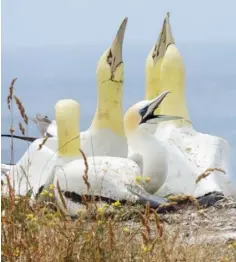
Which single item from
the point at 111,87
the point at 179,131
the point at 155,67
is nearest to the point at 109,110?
the point at 111,87

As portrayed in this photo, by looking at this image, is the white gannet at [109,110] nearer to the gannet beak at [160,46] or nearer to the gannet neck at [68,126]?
the gannet neck at [68,126]

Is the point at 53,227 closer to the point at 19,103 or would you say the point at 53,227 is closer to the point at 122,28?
the point at 19,103

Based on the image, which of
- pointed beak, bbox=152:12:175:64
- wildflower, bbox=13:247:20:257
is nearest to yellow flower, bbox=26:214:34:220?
wildflower, bbox=13:247:20:257

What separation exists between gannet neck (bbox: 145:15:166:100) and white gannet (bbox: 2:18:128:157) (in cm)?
73

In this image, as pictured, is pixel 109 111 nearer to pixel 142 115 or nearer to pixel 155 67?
pixel 142 115

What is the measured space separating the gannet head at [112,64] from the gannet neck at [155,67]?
765 mm

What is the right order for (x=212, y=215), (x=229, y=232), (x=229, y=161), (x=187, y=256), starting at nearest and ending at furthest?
(x=187, y=256) → (x=229, y=232) → (x=212, y=215) → (x=229, y=161)

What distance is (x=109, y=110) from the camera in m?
6.78

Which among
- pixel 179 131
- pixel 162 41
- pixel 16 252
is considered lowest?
pixel 179 131

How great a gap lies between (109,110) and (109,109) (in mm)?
11

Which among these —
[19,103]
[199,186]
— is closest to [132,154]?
[199,186]

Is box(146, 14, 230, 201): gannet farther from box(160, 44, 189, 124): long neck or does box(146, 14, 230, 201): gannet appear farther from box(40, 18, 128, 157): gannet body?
box(40, 18, 128, 157): gannet body

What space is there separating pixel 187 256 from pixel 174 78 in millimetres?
3613

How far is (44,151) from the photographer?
6754 mm
